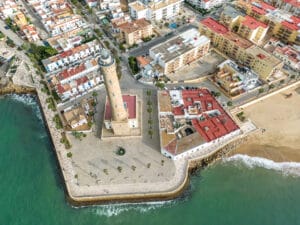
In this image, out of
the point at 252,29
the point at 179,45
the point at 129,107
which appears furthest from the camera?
the point at 252,29

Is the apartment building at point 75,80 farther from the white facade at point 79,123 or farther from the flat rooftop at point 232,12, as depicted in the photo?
the flat rooftop at point 232,12

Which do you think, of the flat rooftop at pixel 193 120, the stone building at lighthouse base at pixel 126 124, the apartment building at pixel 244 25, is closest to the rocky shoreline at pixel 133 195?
the flat rooftop at pixel 193 120

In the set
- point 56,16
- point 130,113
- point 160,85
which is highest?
point 56,16

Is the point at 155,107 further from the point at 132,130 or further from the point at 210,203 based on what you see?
the point at 210,203

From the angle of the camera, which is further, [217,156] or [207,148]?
[217,156]

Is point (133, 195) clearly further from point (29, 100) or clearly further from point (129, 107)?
point (29, 100)

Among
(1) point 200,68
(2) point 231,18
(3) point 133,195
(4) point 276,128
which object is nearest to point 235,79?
(1) point 200,68
